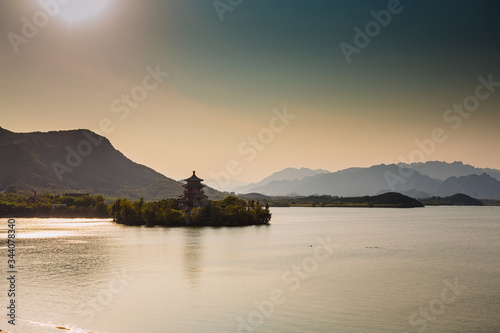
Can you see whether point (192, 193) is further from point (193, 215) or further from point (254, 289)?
point (254, 289)

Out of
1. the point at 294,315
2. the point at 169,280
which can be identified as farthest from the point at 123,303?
the point at 294,315

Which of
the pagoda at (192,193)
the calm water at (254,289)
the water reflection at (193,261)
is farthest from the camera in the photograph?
the pagoda at (192,193)

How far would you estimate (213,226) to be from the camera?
11394 cm

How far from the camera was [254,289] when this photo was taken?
3681cm

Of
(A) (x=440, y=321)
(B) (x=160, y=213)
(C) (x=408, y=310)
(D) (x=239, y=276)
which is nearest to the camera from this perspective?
(A) (x=440, y=321)

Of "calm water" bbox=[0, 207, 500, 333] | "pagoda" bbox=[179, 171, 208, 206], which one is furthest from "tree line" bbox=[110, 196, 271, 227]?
"calm water" bbox=[0, 207, 500, 333]

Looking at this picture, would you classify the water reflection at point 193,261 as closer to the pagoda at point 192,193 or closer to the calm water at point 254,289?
the calm water at point 254,289

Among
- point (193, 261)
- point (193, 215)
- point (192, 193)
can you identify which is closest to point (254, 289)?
point (193, 261)

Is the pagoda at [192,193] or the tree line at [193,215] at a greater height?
the pagoda at [192,193]

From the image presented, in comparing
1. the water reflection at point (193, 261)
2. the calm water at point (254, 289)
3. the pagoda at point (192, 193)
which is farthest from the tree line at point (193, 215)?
the calm water at point (254, 289)

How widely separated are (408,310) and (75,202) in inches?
6607

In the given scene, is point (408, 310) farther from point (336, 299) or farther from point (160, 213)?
point (160, 213)

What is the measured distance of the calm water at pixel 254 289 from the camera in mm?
27219

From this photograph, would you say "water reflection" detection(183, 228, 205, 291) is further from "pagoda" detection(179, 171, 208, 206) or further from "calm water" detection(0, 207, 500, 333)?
"pagoda" detection(179, 171, 208, 206)
